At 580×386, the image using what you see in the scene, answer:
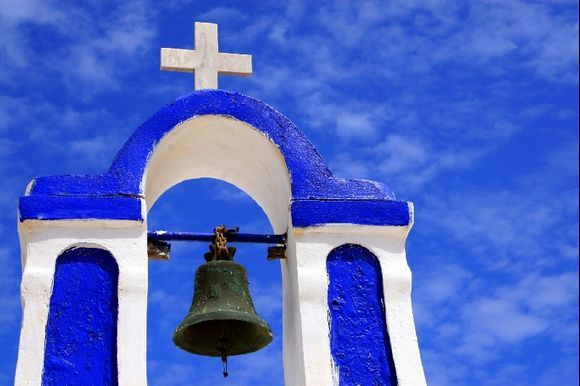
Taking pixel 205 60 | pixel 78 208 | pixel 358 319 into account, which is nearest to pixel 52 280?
pixel 78 208

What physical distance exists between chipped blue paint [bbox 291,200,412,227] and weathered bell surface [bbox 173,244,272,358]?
0.43 meters

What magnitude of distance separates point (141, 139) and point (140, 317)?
87 cm

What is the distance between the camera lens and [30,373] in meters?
3.87

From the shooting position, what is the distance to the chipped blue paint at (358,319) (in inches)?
161

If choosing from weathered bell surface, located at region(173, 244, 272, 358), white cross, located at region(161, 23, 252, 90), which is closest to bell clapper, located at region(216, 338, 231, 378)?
weathered bell surface, located at region(173, 244, 272, 358)

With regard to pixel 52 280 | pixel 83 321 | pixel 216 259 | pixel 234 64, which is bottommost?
pixel 83 321

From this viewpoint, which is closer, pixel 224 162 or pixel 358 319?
pixel 358 319

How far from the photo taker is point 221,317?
4285 millimetres

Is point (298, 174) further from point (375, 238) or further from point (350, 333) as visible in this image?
point (350, 333)

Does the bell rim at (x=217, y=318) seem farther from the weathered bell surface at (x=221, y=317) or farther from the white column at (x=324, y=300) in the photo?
the white column at (x=324, y=300)

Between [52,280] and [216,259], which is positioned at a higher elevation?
[216,259]

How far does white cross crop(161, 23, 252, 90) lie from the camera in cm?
489

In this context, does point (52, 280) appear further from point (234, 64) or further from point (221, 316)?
point (234, 64)

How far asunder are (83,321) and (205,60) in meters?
1.59
